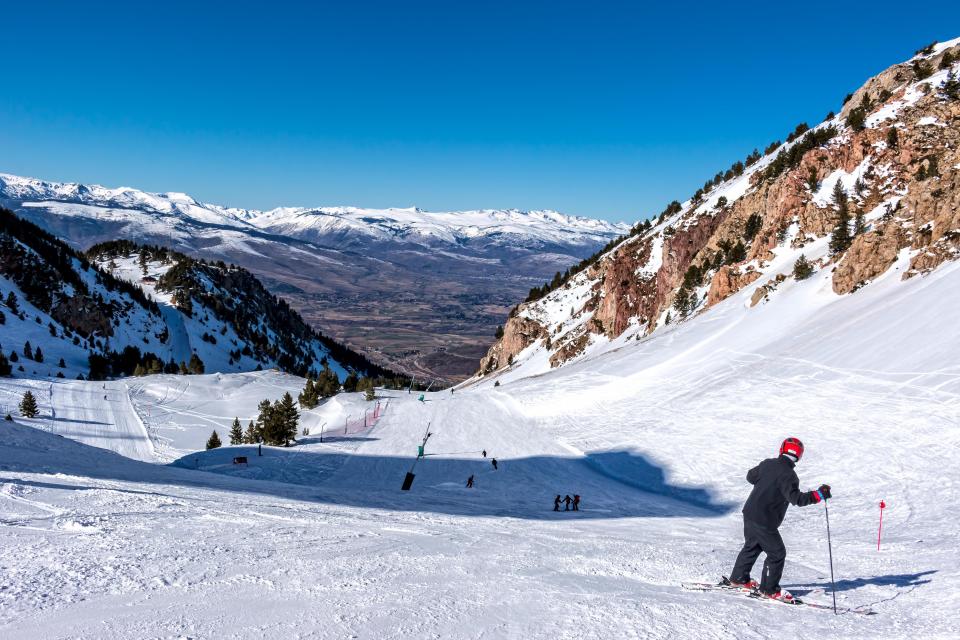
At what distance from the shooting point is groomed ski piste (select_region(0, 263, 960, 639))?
6582mm

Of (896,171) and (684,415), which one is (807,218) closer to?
(896,171)

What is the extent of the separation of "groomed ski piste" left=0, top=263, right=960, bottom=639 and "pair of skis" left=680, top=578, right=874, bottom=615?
8.8 inches

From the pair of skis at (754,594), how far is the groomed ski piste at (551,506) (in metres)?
0.22

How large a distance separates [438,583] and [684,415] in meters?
27.7

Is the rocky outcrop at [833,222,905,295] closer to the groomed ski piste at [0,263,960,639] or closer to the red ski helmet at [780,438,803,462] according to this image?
the groomed ski piste at [0,263,960,639]

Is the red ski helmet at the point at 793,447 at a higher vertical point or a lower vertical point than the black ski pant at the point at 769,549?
higher

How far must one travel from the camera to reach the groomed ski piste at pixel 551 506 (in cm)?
658

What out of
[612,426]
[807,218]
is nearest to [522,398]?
[612,426]

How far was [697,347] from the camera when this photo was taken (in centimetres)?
4519

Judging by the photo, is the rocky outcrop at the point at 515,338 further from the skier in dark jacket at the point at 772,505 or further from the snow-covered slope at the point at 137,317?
the skier in dark jacket at the point at 772,505

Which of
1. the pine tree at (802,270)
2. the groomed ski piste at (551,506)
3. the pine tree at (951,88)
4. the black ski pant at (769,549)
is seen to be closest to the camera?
the groomed ski piste at (551,506)

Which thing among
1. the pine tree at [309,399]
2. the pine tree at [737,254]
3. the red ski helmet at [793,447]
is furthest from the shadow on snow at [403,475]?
the pine tree at [737,254]

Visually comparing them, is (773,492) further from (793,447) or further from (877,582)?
(877,582)

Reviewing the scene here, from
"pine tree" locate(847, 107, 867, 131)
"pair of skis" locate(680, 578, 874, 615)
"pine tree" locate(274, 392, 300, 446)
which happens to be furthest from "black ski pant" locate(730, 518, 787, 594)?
"pine tree" locate(847, 107, 867, 131)
